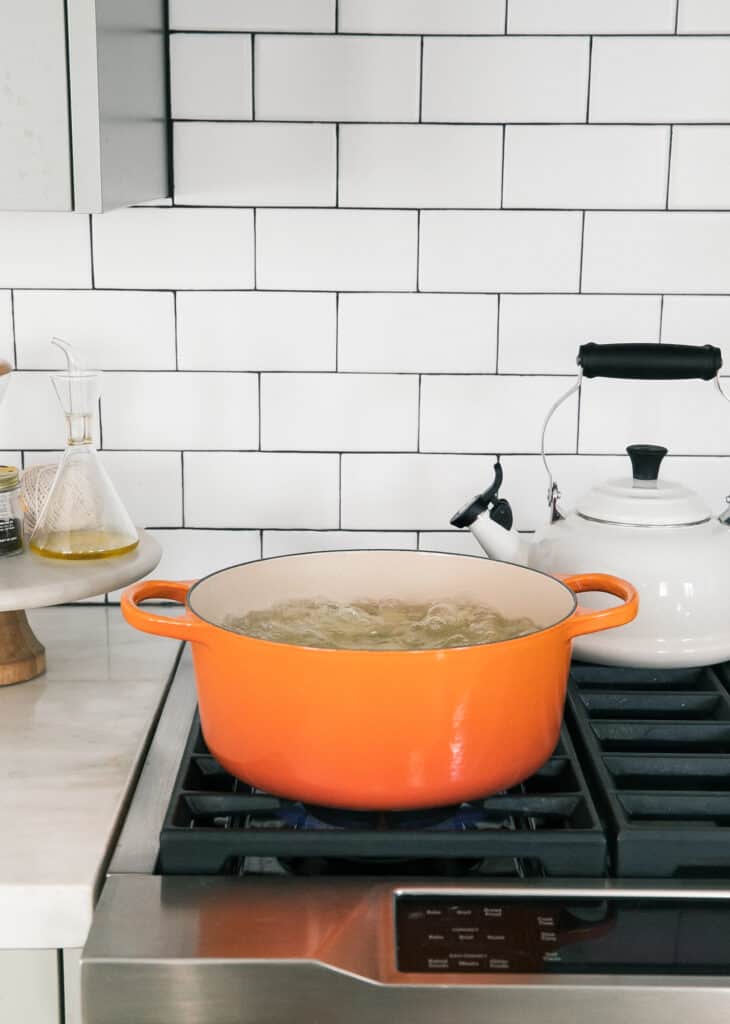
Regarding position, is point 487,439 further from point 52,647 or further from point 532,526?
point 52,647

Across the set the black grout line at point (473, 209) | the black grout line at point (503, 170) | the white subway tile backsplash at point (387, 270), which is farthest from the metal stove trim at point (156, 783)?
the black grout line at point (503, 170)

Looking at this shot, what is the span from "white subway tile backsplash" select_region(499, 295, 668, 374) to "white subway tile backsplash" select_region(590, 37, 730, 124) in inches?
8.3

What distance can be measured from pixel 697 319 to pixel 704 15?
34cm

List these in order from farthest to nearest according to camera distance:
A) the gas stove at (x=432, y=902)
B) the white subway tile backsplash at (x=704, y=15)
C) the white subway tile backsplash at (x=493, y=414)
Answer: the white subway tile backsplash at (x=493, y=414), the white subway tile backsplash at (x=704, y=15), the gas stove at (x=432, y=902)

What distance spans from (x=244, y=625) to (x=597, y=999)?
1.34ft

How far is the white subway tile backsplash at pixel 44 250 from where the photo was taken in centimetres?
137

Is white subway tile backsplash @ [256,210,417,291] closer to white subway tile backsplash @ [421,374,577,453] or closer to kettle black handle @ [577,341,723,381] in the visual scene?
white subway tile backsplash @ [421,374,577,453]

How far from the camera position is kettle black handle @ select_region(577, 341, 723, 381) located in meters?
1.19

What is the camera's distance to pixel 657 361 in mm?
1187

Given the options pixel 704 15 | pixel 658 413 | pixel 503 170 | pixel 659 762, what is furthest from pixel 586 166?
pixel 659 762

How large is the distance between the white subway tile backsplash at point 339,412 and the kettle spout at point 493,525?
0.22 meters

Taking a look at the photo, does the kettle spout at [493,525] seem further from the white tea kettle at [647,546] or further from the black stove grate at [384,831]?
the black stove grate at [384,831]

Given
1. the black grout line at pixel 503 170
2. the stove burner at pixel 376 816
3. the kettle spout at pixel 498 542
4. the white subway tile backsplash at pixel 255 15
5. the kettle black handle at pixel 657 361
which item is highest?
the white subway tile backsplash at pixel 255 15

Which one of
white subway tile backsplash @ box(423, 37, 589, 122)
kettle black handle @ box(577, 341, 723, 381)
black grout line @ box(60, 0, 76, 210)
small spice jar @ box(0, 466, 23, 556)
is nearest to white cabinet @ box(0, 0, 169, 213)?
black grout line @ box(60, 0, 76, 210)
